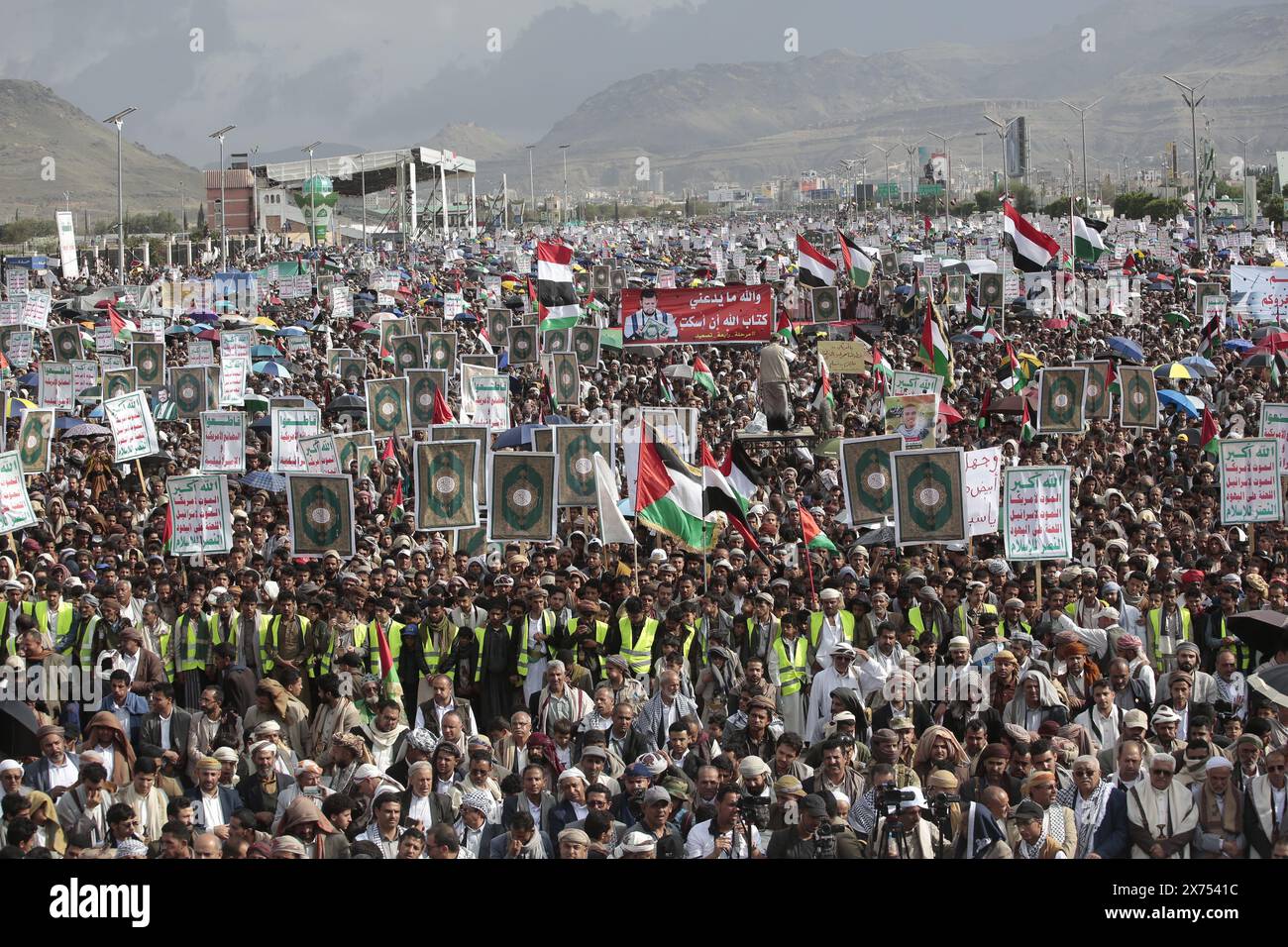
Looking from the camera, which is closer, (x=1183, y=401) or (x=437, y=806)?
(x=437, y=806)

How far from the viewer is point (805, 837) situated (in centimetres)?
680

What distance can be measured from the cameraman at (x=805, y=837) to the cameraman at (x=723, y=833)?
0.32ft

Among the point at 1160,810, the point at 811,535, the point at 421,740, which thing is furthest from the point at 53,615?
the point at 1160,810

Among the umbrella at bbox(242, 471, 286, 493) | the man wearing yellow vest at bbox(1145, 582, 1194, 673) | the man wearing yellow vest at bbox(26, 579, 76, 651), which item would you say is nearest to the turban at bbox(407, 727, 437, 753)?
the man wearing yellow vest at bbox(26, 579, 76, 651)

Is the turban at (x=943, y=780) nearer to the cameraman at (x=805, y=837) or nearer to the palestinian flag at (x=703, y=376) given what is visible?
the cameraman at (x=805, y=837)

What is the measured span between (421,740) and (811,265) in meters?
21.5

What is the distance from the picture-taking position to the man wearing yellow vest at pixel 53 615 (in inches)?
431

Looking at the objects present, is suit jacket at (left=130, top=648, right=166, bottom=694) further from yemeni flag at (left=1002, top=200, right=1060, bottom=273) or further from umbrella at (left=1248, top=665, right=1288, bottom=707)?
yemeni flag at (left=1002, top=200, right=1060, bottom=273)

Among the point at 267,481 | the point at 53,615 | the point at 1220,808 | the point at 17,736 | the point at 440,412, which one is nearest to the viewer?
the point at 1220,808

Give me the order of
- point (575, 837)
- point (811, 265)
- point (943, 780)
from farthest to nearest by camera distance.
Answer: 1. point (811, 265)
2. point (943, 780)
3. point (575, 837)

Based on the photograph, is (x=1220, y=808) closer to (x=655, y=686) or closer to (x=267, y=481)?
(x=655, y=686)

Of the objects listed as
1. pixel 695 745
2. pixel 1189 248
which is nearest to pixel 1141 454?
pixel 695 745

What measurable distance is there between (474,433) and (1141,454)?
6.87m

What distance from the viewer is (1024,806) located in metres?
6.64
